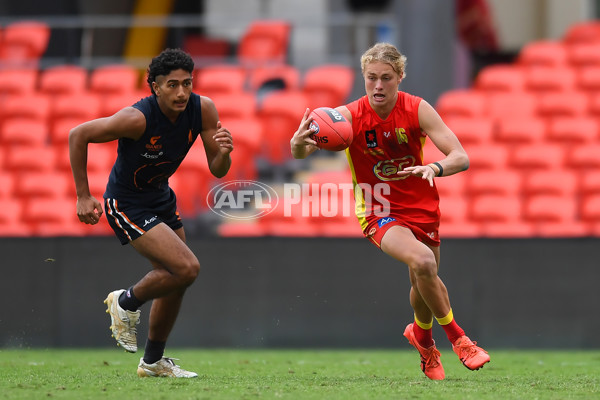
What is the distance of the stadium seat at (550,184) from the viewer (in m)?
11.0

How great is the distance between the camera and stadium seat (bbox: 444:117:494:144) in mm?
11688

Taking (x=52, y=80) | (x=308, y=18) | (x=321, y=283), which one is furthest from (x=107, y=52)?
(x=321, y=283)

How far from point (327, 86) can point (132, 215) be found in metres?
6.18

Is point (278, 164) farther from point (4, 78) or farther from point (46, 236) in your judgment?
point (4, 78)

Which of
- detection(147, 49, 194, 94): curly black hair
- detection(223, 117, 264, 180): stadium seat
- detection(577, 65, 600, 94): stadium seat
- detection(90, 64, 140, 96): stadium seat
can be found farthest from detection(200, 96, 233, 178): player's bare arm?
detection(577, 65, 600, 94): stadium seat

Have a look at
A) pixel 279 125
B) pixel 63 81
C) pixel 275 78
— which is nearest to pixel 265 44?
pixel 275 78

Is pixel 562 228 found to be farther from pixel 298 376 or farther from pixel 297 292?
pixel 298 376

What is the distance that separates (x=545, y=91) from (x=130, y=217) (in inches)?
312

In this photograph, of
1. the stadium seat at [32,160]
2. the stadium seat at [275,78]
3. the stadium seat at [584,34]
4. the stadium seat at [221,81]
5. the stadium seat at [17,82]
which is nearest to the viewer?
the stadium seat at [32,160]

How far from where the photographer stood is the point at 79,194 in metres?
6.29

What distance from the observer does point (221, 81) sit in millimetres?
12477

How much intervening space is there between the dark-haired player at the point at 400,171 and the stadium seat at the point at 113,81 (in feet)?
21.9

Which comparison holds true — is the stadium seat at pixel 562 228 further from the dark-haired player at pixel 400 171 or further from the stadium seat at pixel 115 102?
the stadium seat at pixel 115 102

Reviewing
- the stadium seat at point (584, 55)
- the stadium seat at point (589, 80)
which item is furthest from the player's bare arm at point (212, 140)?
the stadium seat at point (584, 55)
